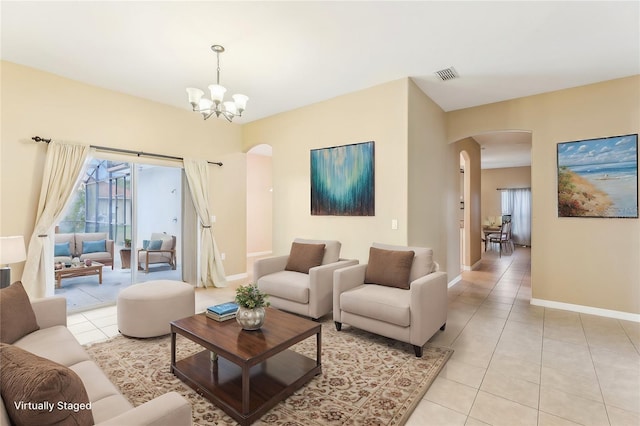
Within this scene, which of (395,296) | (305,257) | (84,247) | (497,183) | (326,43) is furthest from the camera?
(497,183)

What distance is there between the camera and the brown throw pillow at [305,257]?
3.99 metres

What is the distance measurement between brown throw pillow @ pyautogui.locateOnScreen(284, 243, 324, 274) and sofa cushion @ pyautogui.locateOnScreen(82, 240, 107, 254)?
107 inches

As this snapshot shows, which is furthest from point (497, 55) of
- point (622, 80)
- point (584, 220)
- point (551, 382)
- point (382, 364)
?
point (382, 364)

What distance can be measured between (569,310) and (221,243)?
5425 mm

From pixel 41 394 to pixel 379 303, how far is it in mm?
2418

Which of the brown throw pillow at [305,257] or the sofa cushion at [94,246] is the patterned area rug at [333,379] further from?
the sofa cushion at [94,246]

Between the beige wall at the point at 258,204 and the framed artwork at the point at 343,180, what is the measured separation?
13.3 feet

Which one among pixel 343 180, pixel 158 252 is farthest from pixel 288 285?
pixel 158 252

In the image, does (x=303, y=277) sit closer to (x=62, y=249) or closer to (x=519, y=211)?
(x=62, y=249)

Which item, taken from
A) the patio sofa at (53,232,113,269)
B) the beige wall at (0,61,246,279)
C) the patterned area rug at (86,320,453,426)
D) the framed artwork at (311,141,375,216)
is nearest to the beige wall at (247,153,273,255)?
the beige wall at (0,61,246,279)

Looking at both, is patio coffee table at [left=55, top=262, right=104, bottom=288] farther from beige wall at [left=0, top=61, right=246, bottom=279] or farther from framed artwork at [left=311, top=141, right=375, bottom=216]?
framed artwork at [left=311, top=141, right=375, bottom=216]

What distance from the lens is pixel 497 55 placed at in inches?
129

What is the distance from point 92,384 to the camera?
1519 mm

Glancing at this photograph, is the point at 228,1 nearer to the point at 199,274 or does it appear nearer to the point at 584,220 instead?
the point at 199,274
